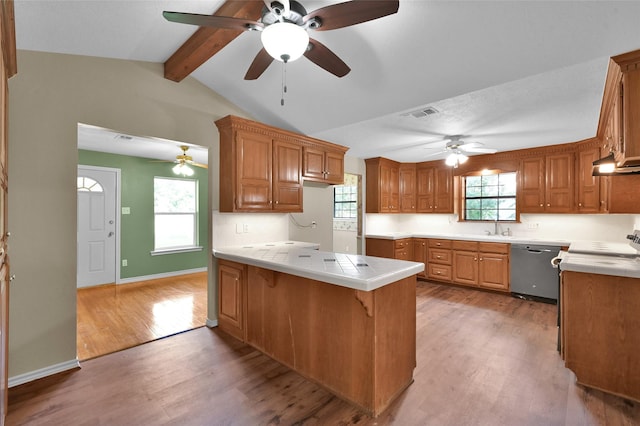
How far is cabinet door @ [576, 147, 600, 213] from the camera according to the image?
4113mm

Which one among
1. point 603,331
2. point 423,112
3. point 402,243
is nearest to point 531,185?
Result: point 402,243

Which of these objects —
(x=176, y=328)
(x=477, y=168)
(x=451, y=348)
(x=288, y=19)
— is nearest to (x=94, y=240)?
(x=176, y=328)

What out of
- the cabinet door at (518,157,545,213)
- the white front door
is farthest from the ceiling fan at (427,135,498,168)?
the white front door

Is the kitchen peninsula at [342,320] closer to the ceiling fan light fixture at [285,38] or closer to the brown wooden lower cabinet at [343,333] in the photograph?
the brown wooden lower cabinet at [343,333]

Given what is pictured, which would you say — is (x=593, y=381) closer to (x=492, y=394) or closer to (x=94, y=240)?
(x=492, y=394)

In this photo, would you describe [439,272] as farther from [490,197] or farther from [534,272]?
[490,197]

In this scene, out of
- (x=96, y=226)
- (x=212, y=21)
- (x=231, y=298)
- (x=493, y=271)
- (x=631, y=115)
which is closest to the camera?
(x=212, y=21)

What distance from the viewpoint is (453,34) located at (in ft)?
6.76

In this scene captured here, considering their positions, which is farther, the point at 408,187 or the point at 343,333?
the point at 408,187

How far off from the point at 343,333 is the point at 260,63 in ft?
6.42

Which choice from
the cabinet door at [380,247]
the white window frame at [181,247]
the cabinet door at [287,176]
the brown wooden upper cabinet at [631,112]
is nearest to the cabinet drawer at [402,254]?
the cabinet door at [380,247]

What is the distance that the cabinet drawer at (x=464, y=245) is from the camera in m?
4.93

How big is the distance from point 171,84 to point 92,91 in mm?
713

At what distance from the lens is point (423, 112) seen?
3109mm
